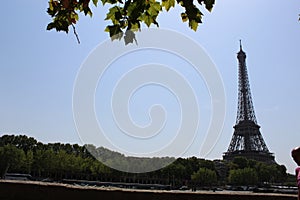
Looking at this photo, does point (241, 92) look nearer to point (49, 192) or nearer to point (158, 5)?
point (49, 192)

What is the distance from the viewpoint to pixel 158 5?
132 inches

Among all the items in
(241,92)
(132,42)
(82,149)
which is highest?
(241,92)

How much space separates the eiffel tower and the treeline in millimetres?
2124

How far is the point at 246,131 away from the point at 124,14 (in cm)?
7241

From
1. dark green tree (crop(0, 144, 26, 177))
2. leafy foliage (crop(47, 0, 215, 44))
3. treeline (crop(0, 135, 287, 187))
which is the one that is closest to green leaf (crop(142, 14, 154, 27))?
leafy foliage (crop(47, 0, 215, 44))

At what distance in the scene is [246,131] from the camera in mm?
72750

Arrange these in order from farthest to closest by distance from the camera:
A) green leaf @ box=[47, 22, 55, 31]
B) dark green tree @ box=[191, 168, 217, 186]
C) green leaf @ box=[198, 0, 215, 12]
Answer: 1. dark green tree @ box=[191, 168, 217, 186]
2. green leaf @ box=[47, 22, 55, 31]
3. green leaf @ box=[198, 0, 215, 12]

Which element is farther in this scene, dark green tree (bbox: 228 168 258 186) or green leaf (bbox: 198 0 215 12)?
dark green tree (bbox: 228 168 258 186)

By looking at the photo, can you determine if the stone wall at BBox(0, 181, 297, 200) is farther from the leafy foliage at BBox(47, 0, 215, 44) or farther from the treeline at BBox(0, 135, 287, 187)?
the treeline at BBox(0, 135, 287, 187)

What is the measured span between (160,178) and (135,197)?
54343 mm

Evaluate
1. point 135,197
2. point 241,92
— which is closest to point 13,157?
point 241,92

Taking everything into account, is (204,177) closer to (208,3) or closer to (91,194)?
(91,194)

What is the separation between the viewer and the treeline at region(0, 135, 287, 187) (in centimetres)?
6019

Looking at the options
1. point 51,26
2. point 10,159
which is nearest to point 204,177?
point 10,159
